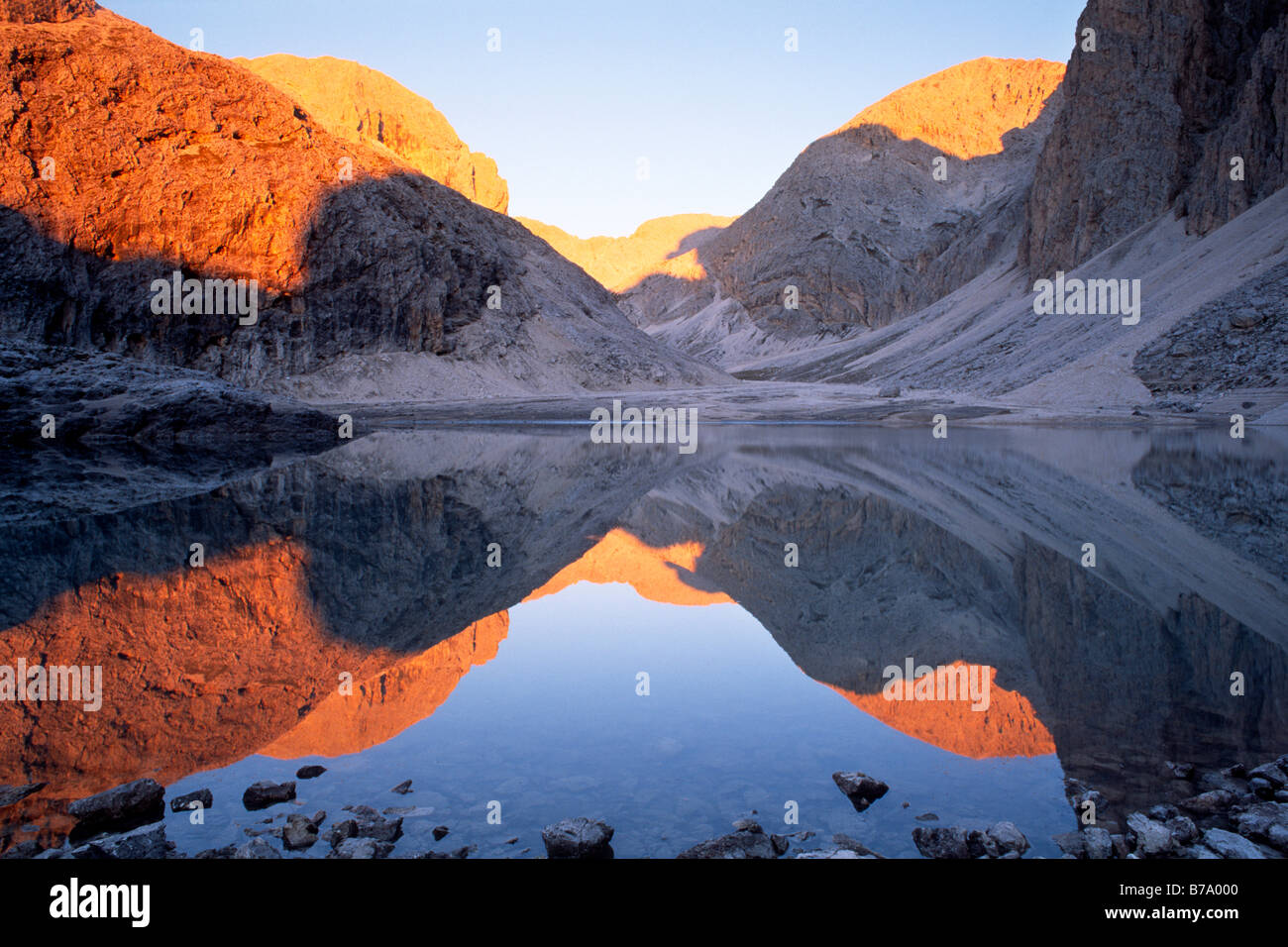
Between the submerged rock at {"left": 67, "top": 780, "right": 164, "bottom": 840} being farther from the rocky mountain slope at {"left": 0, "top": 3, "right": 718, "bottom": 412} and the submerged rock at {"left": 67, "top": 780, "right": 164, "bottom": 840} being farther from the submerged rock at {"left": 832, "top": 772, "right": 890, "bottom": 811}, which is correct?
the rocky mountain slope at {"left": 0, "top": 3, "right": 718, "bottom": 412}

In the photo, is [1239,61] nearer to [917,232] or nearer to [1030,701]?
[917,232]

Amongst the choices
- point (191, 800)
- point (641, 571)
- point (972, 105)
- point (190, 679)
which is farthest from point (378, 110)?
point (191, 800)

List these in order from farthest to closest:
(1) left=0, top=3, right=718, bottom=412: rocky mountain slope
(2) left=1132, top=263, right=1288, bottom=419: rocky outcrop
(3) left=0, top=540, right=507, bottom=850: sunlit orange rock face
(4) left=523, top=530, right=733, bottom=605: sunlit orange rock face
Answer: (1) left=0, top=3, right=718, bottom=412: rocky mountain slope
(2) left=1132, top=263, right=1288, bottom=419: rocky outcrop
(4) left=523, top=530, right=733, bottom=605: sunlit orange rock face
(3) left=0, top=540, right=507, bottom=850: sunlit orange rock face

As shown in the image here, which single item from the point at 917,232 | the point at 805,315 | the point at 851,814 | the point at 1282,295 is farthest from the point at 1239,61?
the point at 851,814

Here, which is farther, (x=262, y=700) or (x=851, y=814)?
(x=262, y=700)

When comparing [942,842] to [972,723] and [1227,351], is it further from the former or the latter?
[1227,351]

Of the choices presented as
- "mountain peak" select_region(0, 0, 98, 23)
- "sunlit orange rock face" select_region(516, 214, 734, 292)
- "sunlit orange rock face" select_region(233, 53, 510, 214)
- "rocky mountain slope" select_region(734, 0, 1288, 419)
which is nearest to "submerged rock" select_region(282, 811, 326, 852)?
"rocky mountain slope" select_region(734, 0, 1288, 419)

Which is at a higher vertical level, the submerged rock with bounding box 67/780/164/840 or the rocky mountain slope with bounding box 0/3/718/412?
the rocky mountain slope with bounding box 0/3/718/412
